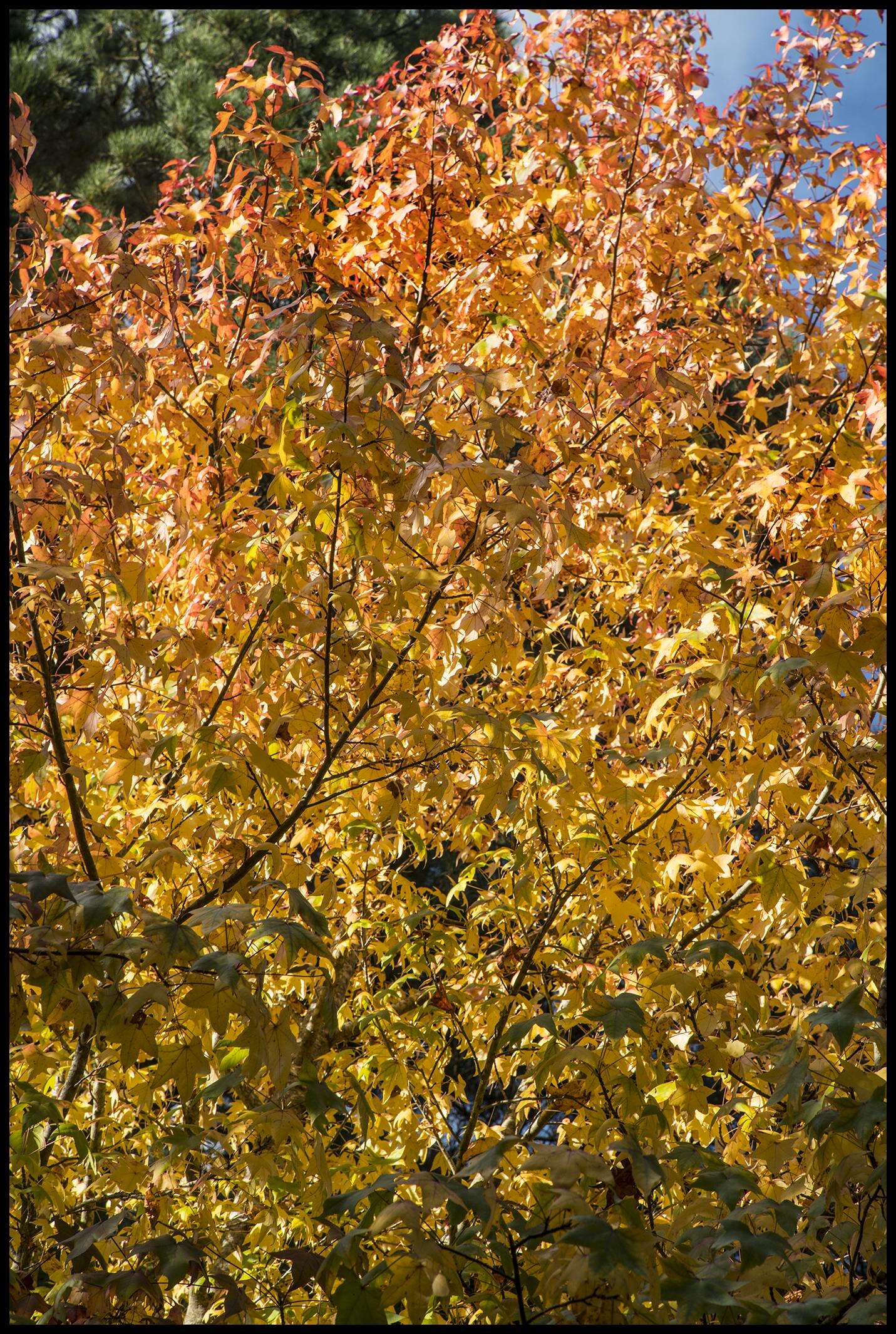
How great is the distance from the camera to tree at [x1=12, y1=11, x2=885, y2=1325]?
1594 millimetres

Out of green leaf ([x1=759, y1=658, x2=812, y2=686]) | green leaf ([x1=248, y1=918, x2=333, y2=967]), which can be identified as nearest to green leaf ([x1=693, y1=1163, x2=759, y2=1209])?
green leaf ([x1=248, y1=918, x2=333, y2=967])

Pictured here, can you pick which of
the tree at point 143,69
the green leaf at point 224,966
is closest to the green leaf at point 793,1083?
the green leaf at point 224,966

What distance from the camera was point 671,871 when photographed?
6.64ft

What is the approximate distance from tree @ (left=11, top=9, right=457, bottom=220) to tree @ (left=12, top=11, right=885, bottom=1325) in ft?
17.9

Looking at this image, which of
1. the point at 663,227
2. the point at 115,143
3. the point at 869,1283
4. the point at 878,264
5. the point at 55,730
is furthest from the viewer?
the point at 115,143

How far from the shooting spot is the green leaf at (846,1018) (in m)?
1.46

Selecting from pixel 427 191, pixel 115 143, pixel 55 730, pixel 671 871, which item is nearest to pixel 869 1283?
pixel 671 871

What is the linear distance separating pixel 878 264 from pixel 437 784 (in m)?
1.51

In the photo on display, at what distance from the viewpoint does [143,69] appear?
8.27 metres

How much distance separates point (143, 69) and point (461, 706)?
27.0ft

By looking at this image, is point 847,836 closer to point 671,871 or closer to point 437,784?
point 671,871

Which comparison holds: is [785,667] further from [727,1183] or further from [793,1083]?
[727,1183]

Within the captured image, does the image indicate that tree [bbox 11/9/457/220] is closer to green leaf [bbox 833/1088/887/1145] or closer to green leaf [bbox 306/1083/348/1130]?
green leaf [bbox 306/1083/348/1130]

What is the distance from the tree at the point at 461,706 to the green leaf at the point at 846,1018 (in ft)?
0.05
